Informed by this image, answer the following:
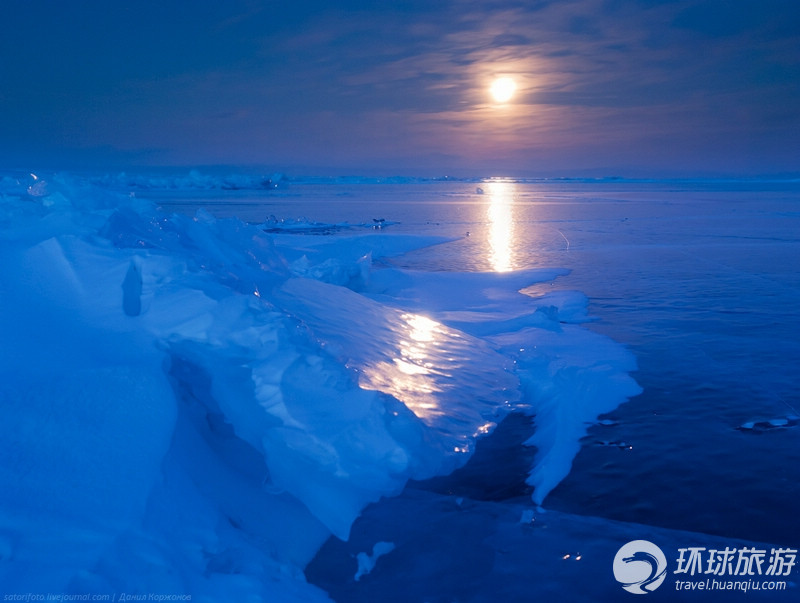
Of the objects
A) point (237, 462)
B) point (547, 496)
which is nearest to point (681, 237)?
point (547, 496)

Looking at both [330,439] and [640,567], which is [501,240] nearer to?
[330,439]

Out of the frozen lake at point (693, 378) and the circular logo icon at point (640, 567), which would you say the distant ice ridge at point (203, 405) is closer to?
the frozen lake at point (693, 378)

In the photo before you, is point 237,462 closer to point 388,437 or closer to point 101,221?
point 388,437

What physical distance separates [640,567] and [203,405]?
10.5ft

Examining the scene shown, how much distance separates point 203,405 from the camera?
165 inches

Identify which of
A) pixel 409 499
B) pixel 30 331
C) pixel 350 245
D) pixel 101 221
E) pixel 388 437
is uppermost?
pixel 350 245

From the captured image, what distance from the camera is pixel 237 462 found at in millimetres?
4012

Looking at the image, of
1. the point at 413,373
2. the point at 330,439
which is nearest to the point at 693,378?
the point at 413,373

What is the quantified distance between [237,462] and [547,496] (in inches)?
90.7

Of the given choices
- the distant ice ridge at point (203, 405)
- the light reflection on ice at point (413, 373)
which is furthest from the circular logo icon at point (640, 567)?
the light reflection on ice at point (413, 373)

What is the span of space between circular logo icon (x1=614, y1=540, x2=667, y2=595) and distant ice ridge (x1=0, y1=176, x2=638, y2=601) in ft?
2.44

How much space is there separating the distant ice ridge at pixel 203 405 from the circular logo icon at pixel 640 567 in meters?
0.74

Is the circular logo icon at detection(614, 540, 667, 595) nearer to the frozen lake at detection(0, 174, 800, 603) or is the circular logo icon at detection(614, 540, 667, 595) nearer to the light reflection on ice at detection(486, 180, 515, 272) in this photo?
the frozen lake at detection(0, 174, 800, 603)

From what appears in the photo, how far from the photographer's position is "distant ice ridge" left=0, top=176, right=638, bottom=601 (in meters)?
2.79
